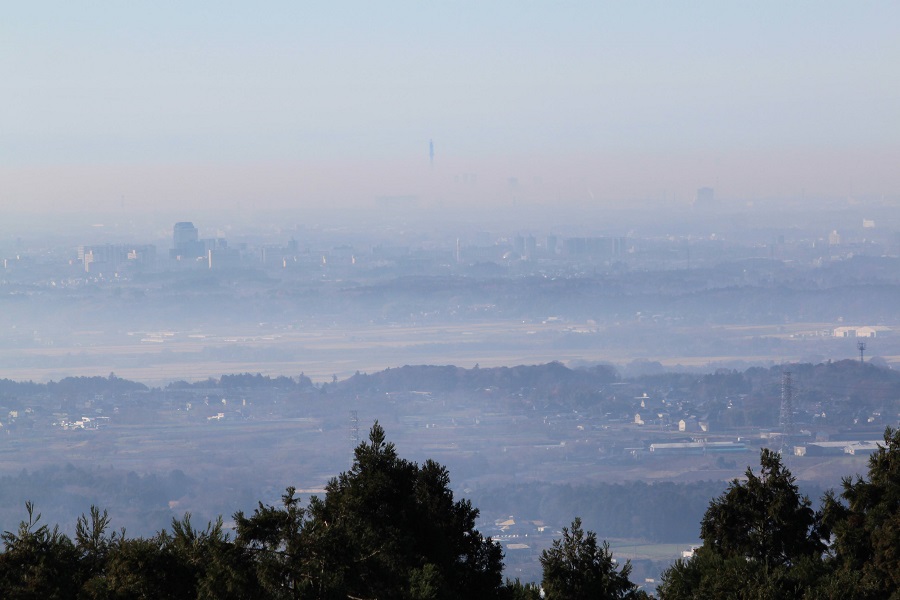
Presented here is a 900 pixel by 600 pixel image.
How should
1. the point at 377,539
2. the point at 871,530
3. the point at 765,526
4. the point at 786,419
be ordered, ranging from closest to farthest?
the point at 377,539 < the point at 871,530 < the point at 765,526 < the point at 786,419

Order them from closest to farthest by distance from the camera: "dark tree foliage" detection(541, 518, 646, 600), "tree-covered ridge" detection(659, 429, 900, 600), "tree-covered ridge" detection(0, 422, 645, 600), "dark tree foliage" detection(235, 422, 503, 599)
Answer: "tree-covered ridge" detection(0, 422, 645, 600) → "dark tree foliage" detection(235, 422, 503, 599) → "dark tree foliage" detection(541, 518, 646, 600) → "tree-covered ridge" detection(659, 429, 900, 600)

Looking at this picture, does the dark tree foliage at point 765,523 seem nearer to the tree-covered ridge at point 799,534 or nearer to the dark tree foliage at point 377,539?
the tree-covered ridge at point 799,534

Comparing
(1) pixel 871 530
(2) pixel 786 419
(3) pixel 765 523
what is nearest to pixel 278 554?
(3) pixel 765 523

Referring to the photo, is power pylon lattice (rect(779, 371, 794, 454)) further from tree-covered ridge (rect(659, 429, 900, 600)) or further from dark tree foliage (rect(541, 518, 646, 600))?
dark tree foliage (rect(541, 518, 646, 600))

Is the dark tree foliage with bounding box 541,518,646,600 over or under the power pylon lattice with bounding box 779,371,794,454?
over

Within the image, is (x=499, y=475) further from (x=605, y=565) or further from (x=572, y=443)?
(x=605, y=565)

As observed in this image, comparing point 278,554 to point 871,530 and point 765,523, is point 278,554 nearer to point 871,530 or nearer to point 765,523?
point 765,523

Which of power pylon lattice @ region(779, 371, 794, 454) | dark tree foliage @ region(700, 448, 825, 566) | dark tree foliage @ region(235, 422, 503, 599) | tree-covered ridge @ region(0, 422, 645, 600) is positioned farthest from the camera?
power pylon lattice @ region(779, 371, 794, 454)

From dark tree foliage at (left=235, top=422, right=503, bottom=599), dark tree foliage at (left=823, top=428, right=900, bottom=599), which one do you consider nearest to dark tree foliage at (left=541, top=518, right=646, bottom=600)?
dark tree foliage at (left=235, top=422, right=503, bottom=599)

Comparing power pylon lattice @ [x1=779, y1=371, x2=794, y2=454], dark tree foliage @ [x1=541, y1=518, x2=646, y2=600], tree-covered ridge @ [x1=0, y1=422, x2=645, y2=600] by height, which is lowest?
power pylon lattice @ [x1=779, y1=371, x2=794, y2=454]

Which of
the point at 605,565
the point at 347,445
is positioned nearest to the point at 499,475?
the point at 347,445

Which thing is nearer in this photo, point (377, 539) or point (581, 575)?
point (377, 539)

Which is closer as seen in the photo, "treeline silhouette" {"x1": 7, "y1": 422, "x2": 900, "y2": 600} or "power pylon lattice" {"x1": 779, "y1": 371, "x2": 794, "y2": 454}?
"treeline silhouette" {"x1": 7, "y1": 422, "x2": 900, "y2": 600}

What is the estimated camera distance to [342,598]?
16.8m
